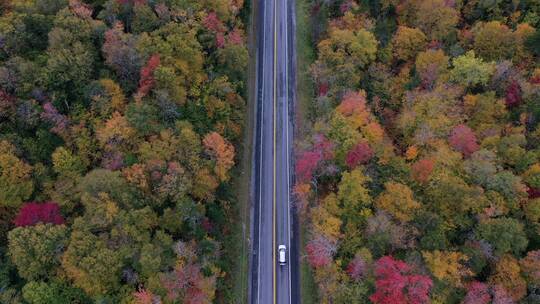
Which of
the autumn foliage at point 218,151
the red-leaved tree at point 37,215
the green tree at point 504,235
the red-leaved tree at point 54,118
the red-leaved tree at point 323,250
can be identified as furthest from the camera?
the autumn foliage at point 218,151

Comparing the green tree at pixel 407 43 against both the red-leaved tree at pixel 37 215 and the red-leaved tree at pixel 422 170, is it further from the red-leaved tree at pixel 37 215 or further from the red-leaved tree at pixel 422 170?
the red-leaved tree at pixel 37 215

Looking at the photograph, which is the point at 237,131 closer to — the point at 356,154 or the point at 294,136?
the point at 294,136

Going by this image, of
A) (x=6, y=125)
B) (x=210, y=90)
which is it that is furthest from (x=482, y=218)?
(x=6, y=125)

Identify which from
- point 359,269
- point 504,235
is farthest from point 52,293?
point 504,235

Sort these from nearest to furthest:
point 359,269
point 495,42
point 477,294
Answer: point 477,294 → point 359,269 → point 495,42

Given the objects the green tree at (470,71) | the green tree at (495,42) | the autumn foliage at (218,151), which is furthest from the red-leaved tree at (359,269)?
the green tree at (495,42)

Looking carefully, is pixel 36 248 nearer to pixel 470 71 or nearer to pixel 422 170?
pixel 422 170
